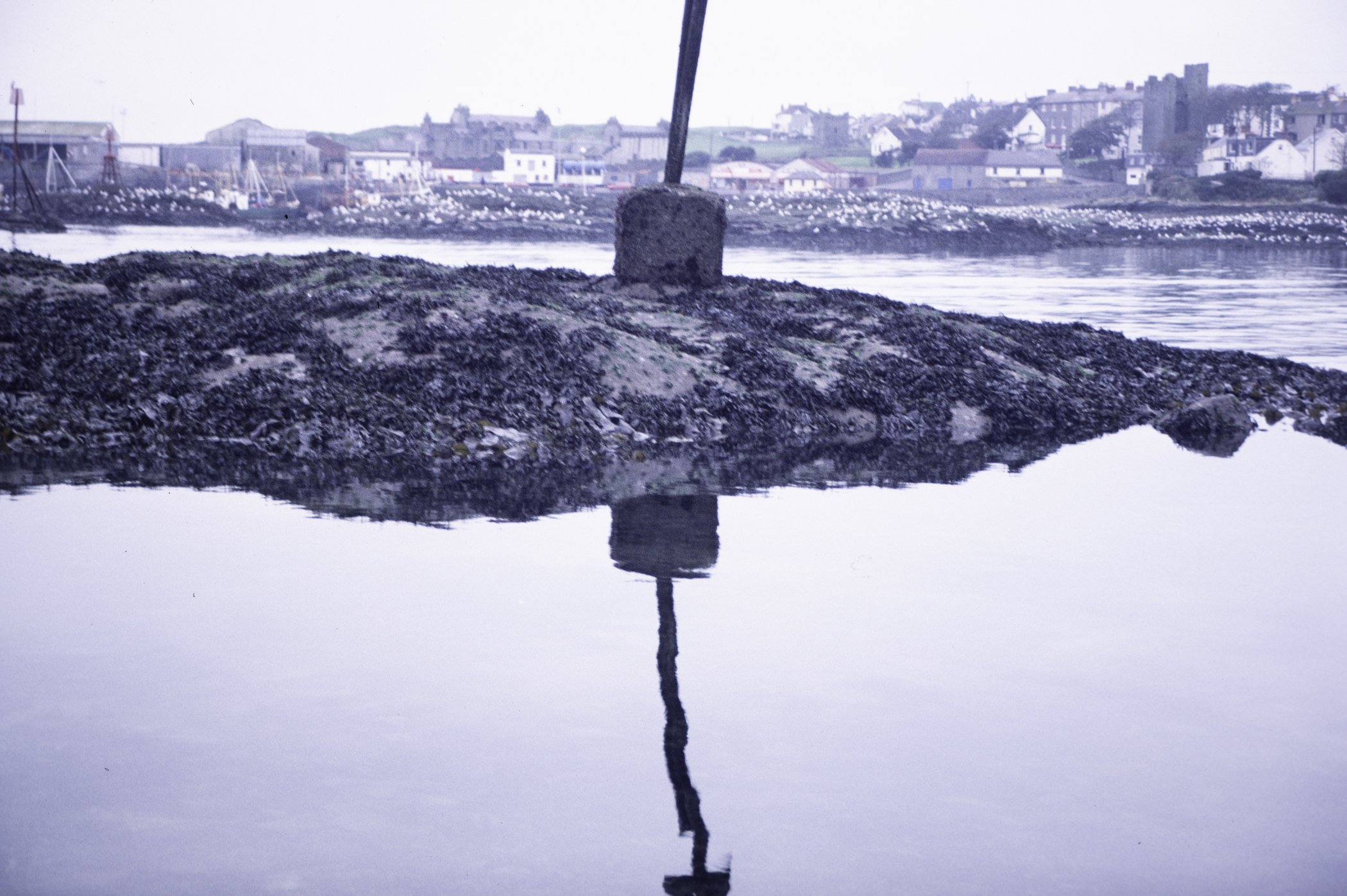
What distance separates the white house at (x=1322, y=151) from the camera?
9450cm

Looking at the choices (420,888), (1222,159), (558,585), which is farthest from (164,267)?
(1222,159)

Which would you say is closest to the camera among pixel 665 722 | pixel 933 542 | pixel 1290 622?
pixel 665 722

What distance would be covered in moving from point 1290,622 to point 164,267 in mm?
11436

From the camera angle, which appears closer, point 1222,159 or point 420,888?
point 420,888

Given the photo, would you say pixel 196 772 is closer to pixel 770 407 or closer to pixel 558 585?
pixel 558 585

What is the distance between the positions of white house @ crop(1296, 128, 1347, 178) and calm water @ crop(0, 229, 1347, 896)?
100 m

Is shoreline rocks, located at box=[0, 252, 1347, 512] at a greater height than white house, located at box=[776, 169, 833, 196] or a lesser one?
lesser

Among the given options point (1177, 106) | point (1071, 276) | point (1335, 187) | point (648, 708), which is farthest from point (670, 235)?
point (1177, 106)

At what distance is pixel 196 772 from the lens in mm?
3994

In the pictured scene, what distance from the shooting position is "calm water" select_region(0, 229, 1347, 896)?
3572mm

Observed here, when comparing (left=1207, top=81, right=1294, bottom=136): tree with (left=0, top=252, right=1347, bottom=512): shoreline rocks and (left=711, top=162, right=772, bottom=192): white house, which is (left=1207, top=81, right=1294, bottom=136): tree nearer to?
(left=711, top=162, right=772, bottom=192): white house

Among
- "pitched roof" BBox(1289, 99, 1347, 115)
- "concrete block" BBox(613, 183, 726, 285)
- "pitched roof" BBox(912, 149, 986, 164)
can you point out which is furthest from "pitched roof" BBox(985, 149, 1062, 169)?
"concrete block" BBox(613, 183, 726, 285)

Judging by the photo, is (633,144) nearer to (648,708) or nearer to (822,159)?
(822,159)

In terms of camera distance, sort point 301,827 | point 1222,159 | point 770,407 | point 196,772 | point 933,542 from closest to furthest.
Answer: point 301,827 < point 196,772 < point 933,542 < point 770,407 < point 1222,159
